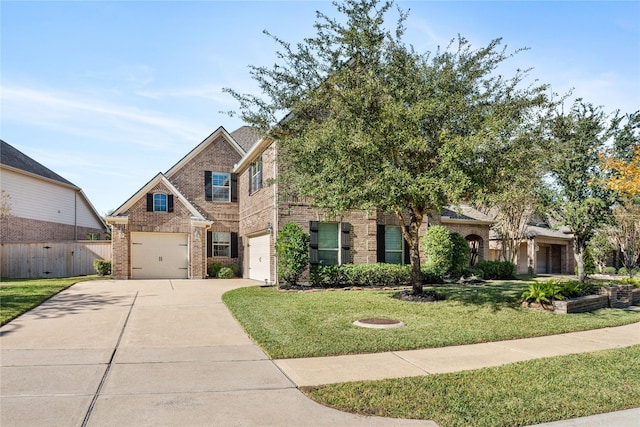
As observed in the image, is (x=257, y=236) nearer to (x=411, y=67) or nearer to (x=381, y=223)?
(x=381, y=223)

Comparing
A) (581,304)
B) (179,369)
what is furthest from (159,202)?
(581,304)

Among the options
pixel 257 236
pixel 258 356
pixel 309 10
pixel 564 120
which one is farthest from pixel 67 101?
pixel 564 120

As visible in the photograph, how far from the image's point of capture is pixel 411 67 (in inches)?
439

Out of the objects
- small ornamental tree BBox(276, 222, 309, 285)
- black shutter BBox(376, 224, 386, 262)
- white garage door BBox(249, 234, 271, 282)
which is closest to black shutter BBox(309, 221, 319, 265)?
small ornamental tree BBox(276, 222, 309, 285)

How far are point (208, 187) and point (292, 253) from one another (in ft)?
30.9

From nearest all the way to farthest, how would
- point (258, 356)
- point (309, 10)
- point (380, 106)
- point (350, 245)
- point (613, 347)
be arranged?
point (258, 356) → point (613, 347) → point (380, 106) → point (309, 10) → point (350, 245)

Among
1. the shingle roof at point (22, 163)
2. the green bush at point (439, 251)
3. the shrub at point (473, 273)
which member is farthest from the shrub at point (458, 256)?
the shingle roof at point (22, 163)

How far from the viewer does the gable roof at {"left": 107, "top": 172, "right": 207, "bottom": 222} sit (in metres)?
20.2

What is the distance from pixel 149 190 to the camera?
20.6m

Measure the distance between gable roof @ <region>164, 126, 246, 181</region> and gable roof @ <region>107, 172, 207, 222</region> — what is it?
155 centimetres

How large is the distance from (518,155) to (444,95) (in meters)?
2.38

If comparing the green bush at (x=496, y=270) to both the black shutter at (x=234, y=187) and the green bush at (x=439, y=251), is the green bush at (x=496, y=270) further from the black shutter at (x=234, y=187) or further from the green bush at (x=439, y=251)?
the black shutter at (x=234, y=187)

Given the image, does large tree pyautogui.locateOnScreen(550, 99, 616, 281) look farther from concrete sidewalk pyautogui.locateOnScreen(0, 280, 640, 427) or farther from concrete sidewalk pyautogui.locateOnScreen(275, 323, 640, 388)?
concrete sidewalk pyautogui.locateOnScreen(275, 323, 640, 388)

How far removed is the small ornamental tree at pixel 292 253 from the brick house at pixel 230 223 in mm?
908
